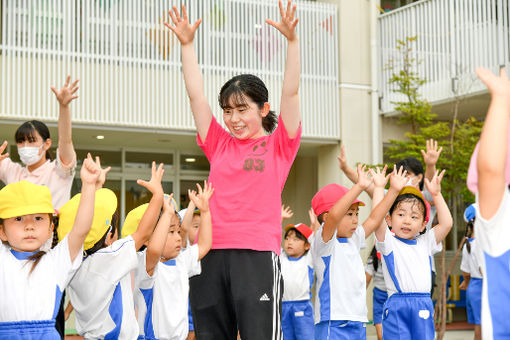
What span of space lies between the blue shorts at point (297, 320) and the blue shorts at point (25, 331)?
4.31 metres

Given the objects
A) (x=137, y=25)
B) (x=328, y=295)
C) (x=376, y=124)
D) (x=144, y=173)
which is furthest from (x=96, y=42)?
(x=328, y=295)

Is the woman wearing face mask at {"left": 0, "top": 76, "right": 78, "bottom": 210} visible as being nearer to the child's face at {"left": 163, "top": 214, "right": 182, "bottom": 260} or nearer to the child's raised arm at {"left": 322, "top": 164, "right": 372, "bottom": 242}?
the child's face at {"left": 163, "top": 214, "right": 182, "bottom": 260}

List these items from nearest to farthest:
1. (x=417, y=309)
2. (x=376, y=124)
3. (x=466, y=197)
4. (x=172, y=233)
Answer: (x=172, y=233) < (x=417, y=309) < (x=466, y=197) < (x=376, y=124)

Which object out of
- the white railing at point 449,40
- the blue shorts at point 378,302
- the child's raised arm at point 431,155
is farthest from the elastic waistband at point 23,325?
the white railing at point 449,40

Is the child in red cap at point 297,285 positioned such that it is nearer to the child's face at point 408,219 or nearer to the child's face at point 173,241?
the child's face at point 408,219

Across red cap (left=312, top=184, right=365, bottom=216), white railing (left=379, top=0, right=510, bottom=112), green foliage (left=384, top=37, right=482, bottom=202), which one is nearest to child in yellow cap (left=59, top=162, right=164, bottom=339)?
red cap (left=312, top=184, right=365, bottom=216)

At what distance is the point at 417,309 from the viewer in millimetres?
5387

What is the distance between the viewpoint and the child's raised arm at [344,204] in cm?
466

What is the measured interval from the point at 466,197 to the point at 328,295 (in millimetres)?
5654

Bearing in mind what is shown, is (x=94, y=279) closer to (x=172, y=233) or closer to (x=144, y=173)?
(x=172, y=233)

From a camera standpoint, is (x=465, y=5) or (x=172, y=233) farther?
(x=465, y=5)

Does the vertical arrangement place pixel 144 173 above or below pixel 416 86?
below

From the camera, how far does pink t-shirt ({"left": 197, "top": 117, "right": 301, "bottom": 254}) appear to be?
350cm

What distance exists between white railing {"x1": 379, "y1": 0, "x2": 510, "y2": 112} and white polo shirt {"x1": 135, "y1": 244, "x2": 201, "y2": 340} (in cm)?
756
